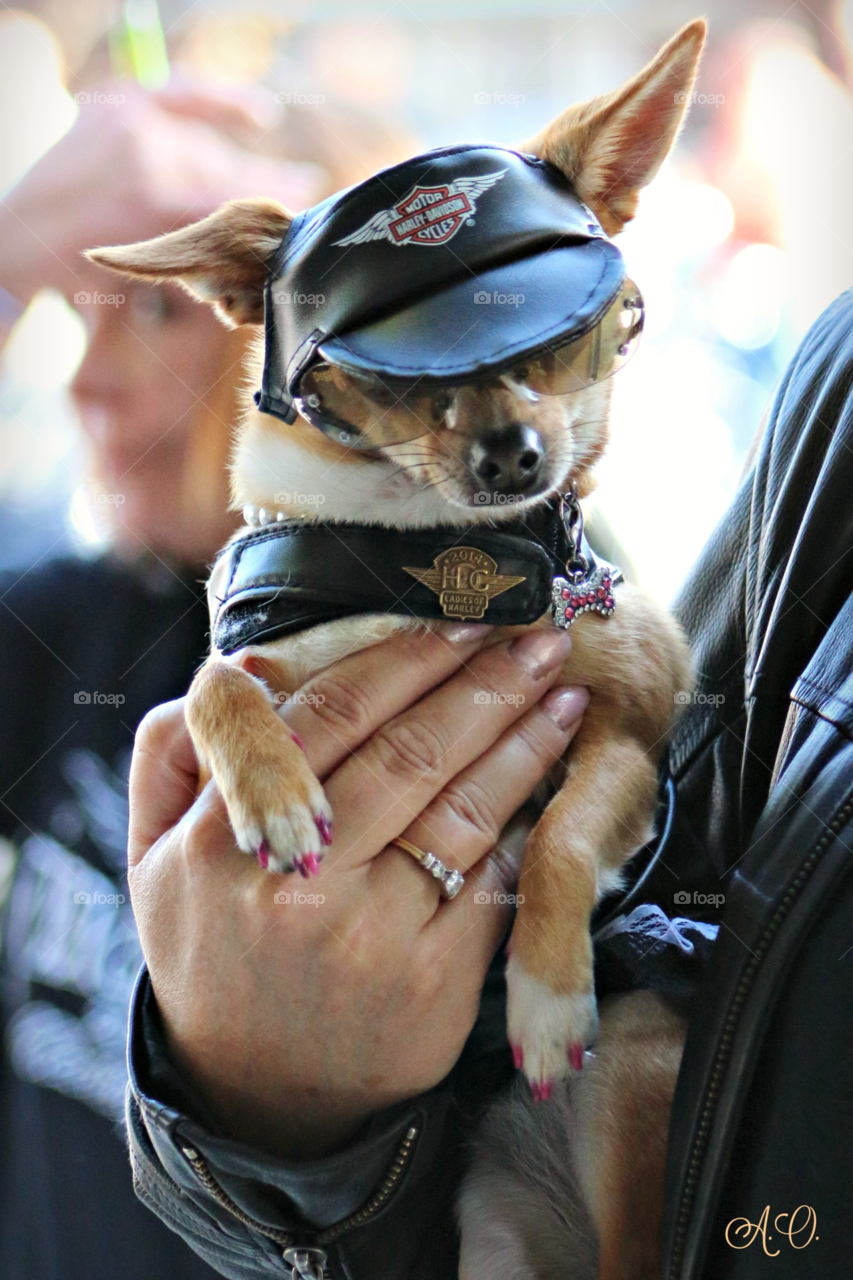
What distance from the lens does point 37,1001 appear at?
1.47m

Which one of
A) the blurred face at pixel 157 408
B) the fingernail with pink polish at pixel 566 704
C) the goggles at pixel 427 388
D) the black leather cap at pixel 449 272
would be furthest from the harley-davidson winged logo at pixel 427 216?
the blurred face at pixel 157 408

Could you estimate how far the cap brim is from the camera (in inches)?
27.9

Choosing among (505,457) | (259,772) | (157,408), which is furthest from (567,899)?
(157,408)

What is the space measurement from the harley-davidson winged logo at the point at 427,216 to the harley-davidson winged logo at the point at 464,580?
12.4 inches

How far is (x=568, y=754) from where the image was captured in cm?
106

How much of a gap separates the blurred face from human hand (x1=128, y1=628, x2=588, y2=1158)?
672 millimetres

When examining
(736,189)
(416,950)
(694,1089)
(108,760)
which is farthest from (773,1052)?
(736,189)

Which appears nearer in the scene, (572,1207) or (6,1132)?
(572,1207)

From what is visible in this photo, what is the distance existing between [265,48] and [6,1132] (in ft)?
7.12

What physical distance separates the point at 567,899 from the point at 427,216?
69 cm

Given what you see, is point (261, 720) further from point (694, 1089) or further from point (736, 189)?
point (736, 189)

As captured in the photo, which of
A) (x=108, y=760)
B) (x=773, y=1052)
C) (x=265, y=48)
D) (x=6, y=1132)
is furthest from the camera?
(x=265, y=48)

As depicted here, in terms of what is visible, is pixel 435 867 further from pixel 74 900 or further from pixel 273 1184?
pixel 74 900
